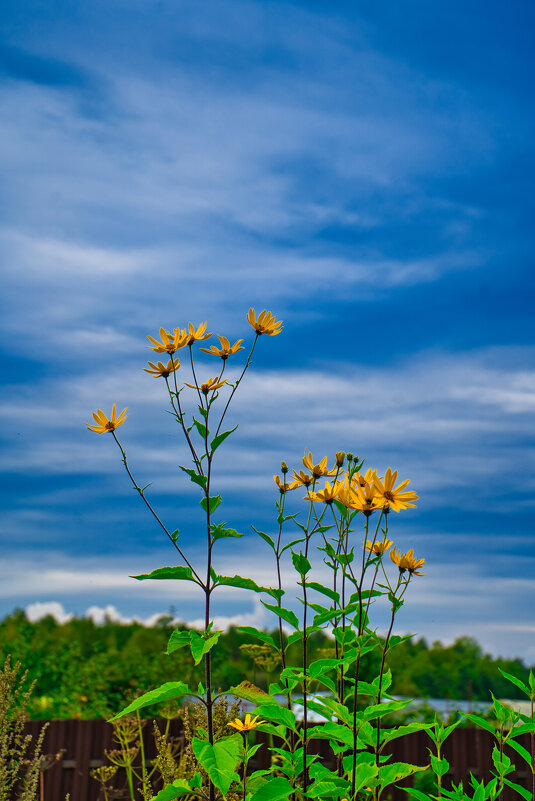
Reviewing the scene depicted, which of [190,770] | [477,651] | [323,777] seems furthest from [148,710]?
[477,651]

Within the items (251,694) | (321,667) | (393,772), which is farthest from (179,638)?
(393,772)

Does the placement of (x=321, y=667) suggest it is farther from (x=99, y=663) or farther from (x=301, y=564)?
(x=99, y=663)

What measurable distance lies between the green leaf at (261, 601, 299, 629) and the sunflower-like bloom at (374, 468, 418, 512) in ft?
1.97

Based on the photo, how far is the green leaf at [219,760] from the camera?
87.7 inches

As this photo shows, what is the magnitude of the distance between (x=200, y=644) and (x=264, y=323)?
1.45m

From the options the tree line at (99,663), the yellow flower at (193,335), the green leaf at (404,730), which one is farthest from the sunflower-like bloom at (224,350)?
the tree line at (99,663)

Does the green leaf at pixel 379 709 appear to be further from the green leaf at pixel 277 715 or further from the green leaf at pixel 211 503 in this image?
the green leaf at pixel 211 503

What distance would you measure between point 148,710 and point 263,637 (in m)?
6.42

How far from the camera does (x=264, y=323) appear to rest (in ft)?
10.8

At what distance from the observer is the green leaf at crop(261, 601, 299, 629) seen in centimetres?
283

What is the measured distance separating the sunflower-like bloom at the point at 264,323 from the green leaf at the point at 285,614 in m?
1.19

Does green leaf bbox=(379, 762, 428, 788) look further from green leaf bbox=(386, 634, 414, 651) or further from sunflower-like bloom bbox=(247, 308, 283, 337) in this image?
sunflower-like bloom bbox=(247, 308, 283, 337)

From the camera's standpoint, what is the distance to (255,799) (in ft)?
7.97

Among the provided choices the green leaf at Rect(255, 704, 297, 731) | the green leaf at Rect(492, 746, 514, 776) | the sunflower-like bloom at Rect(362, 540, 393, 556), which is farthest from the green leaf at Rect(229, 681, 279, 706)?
the green leaf at Rect(492, 746, 514, 776)
